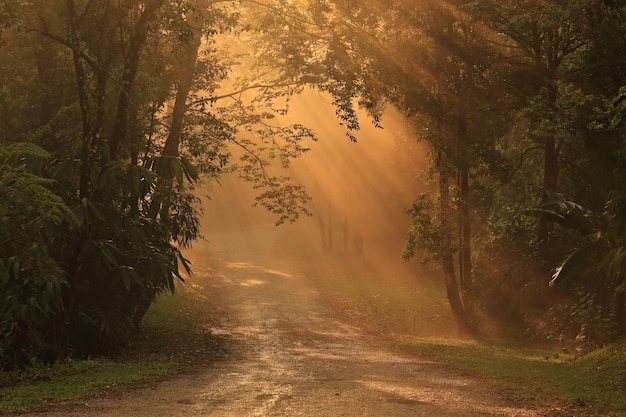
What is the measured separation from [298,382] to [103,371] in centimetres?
384

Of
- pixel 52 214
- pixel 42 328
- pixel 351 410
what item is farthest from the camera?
pixel 42 328

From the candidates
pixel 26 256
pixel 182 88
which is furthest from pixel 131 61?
pixel 182 88

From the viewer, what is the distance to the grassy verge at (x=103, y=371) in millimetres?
11195

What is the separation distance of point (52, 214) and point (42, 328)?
3242mm

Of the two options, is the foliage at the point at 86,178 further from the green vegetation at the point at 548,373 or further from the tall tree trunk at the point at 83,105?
the green vegetation at the point at 548,373

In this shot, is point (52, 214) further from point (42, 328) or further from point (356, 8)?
point (356, 8)

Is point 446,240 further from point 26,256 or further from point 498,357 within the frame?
point 26,256

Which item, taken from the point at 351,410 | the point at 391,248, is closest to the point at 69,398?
the point at 351,410

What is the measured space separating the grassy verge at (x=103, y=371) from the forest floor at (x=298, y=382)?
18.5 inches

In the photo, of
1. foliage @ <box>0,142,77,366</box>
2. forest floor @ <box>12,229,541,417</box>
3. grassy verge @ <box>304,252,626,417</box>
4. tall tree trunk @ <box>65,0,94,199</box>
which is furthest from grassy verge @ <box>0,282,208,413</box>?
grassy verge @ <box>304,252,626,417</box>

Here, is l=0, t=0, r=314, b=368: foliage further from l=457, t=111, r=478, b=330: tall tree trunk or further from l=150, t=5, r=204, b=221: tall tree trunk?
l=457, t=111, r=478, b=330: tall tree trunk

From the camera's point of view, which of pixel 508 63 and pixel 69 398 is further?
pixel 508 63

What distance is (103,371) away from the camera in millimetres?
13969

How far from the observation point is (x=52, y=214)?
43.5 ft
